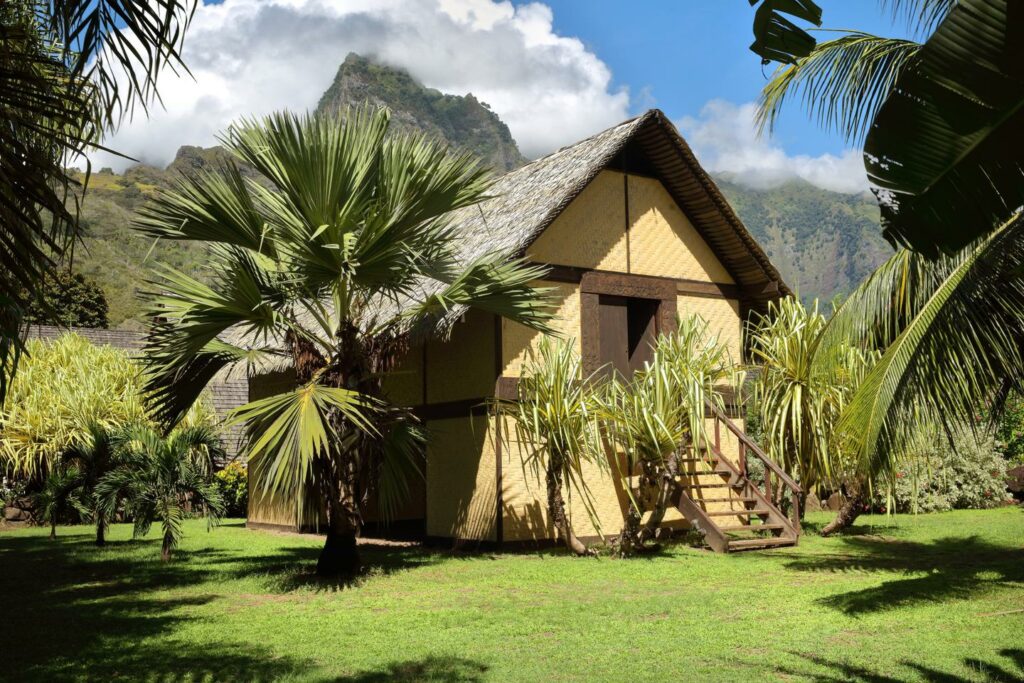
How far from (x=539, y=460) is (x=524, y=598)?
10.7ft

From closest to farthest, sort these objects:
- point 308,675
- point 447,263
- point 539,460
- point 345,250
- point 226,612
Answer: point 308,675
point 226,612
point 345,250
point 447,263
point 539,460

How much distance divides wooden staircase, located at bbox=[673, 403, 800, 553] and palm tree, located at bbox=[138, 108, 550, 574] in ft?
12.4

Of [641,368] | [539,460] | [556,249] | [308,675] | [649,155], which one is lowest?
[308,675]

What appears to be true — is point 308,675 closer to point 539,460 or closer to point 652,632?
point 652,632

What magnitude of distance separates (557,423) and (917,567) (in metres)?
4.19

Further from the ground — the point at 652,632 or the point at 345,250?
the point at 345,250

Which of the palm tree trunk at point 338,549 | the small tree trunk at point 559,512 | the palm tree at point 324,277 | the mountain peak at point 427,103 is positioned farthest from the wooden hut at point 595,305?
the mountain peak at point 427,103

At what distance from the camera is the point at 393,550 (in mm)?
12852

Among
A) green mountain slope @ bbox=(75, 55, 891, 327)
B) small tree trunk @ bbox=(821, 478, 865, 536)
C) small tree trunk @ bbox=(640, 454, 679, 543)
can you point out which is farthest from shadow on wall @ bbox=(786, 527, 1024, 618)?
green mountain slope @ bbox=(75, 55, 891, 327)

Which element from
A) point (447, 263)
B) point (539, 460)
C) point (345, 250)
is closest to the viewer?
point (345, 250)

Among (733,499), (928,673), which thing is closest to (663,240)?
(733,499)

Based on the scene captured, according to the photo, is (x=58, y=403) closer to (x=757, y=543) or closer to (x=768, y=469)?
(x=768, y=469)

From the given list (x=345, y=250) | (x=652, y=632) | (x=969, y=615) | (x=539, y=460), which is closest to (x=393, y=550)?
(x=539, y=460)

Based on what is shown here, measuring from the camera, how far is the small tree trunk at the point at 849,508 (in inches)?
495
